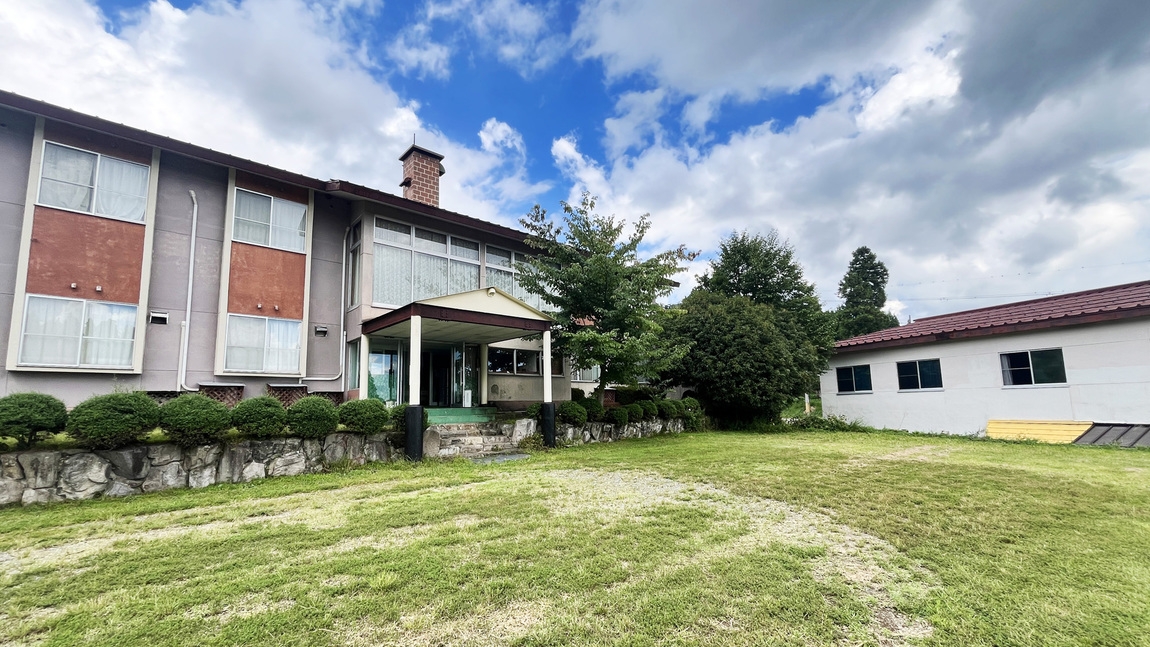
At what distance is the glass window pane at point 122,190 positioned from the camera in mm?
9594

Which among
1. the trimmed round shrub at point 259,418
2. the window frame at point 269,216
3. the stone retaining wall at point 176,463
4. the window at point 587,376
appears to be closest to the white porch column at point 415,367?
the stone retaining wall at point 176,463

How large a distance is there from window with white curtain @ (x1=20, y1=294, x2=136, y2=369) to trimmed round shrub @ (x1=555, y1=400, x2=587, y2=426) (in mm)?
8947

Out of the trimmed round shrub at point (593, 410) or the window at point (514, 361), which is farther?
the window at point (514, 361)

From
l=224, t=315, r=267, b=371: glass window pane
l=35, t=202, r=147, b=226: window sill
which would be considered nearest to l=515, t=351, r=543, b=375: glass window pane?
l=224, t=315, r=267, b=371: glass window pane

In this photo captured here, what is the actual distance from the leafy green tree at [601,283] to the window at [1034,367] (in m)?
9.22

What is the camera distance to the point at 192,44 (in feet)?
33.7

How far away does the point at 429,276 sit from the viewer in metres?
13.1

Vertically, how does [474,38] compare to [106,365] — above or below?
above

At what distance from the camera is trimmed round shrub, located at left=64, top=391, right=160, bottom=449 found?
20.8 feet

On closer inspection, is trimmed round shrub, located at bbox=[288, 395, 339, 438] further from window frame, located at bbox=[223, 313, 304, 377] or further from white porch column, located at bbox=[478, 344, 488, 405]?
white porch column, located at bbox=[478, 344, 488, 405]

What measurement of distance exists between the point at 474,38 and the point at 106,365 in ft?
36.7

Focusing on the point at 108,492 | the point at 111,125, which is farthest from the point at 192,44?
the point at 108,492

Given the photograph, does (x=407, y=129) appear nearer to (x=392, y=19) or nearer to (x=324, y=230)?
(x=392, y=19)

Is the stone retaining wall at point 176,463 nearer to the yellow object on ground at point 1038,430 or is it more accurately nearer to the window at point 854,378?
the yellow object on ground at point 1038,430
